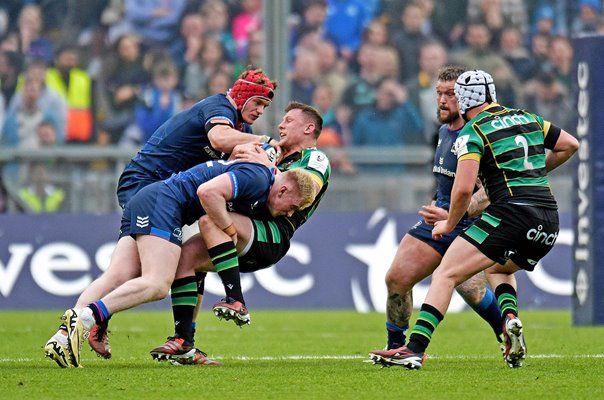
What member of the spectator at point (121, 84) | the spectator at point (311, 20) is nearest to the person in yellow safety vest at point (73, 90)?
the spectator at point (121, 84)

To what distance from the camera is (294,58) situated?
61.2 feet

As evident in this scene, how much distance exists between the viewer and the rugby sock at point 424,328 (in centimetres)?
796

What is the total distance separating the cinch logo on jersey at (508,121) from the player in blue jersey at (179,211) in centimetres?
139

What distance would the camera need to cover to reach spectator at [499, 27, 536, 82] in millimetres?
18875

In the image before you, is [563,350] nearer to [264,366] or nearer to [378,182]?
[264,366]

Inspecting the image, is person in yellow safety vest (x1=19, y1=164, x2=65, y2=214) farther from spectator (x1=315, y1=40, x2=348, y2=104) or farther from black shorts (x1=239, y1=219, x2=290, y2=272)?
black shorts (x1=239, y1=219, x2=290, y2=272)

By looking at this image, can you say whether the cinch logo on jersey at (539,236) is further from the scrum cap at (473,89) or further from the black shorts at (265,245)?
the black shorts at (265,245)

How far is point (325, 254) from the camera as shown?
51.4 ft

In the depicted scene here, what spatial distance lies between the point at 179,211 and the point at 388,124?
10.0m

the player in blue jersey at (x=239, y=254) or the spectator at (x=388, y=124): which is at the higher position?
the spectator at (x=388, y=124)

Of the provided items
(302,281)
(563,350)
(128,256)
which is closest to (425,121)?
(302,281)

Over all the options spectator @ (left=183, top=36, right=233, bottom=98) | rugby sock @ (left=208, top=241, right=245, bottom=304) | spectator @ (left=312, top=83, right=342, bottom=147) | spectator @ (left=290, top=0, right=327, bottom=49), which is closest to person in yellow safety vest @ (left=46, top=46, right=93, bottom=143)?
spectator @ (left=183, top=36, right=233, bottom=98)

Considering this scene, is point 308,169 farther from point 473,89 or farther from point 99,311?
point 99,311

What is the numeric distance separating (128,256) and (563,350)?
368cm
